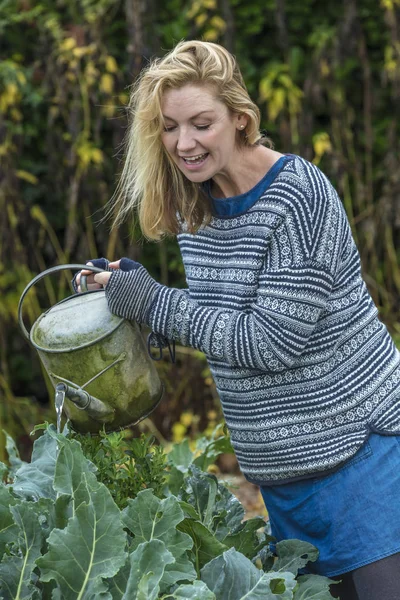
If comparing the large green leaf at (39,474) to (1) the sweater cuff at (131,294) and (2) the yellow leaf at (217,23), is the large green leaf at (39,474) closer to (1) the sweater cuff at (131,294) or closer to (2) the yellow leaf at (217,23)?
(1) the sweater cuff at (131,294)

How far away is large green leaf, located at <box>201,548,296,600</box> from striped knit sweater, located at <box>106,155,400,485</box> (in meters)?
0.26

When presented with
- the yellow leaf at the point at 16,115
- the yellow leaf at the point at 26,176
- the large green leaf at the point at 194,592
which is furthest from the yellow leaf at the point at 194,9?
the large green leaf at the point at 194,592

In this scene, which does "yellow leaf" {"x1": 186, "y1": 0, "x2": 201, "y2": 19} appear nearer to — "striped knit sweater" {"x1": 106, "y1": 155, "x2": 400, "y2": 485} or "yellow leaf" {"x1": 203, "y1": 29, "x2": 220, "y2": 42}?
"yellow leaf" {"x1": 203, "y1": 29, "x2": 220, "y2": 42}

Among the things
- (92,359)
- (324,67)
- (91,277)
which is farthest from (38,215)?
(92,359)

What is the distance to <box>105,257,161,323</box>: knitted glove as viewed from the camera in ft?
6.72

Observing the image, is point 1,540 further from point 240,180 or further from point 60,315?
point 240,180

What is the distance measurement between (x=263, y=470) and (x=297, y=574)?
11.8 inches

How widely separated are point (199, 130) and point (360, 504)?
0.90m

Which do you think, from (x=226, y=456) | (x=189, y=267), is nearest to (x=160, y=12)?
(x=226, y=456)

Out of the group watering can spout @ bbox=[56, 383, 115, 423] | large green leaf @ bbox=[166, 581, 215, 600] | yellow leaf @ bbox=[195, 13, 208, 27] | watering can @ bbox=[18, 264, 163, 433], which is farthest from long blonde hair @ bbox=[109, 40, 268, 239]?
yellow leaf @ bbox=[195, 13, 208, 27]

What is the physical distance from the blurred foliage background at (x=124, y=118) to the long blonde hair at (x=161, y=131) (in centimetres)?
248

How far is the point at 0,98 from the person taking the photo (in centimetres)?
484

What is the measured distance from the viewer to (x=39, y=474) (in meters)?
2.22

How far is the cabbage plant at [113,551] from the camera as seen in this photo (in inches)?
69.9
